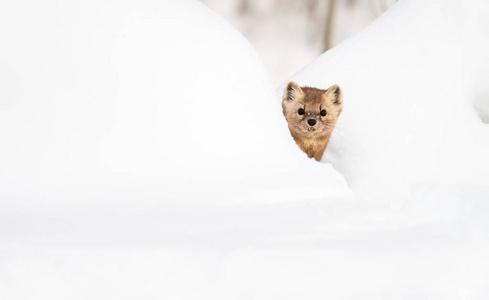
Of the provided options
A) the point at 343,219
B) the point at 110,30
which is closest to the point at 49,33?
the point at 110,30

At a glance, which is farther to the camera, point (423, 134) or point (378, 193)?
point (423, 134)

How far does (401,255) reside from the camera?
139cm

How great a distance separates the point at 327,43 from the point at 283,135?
135 inches

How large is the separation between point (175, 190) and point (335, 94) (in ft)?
3.37

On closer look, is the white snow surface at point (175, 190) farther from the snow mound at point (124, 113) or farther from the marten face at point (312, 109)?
the marten face at point (312, 109)

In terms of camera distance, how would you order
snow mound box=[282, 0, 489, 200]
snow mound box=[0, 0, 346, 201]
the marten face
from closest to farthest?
snow mound box=[0, 0, 346, 201], snow mound box=[282, 0, 489, 200], the marten face

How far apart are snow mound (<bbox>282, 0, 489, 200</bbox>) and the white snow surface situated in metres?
0.14

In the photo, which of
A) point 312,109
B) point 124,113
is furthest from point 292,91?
point 124,113

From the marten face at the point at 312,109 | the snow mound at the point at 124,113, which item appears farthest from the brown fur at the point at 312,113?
the snow mound at the point at 124,113

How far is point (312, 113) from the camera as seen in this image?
2.30m

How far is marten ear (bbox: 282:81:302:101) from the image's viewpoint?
2.32 metres

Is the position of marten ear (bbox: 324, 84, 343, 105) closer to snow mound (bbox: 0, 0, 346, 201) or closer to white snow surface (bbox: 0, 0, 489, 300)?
white snow surface (bbox: 0, 0, 489, 300)

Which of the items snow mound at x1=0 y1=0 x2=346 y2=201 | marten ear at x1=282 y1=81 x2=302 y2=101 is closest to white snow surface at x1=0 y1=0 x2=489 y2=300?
snow mound at x1=0 y1=0 x2=346 y2=201

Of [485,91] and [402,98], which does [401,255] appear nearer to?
[402,98]
